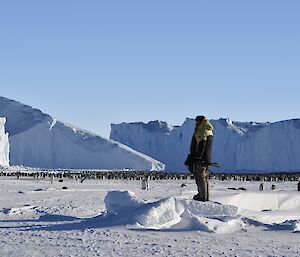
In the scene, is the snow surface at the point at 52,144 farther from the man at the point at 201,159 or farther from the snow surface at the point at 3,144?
the man at the point at 201,159

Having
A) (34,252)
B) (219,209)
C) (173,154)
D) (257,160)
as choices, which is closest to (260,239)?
(219,209)

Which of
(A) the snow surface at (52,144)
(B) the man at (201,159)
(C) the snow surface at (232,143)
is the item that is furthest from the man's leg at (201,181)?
(C) the snow surface at (232,143)

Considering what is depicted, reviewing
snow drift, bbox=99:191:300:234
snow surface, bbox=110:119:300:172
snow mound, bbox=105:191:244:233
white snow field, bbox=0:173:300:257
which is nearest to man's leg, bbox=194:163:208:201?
white snow field, bbox=0:173:300:257

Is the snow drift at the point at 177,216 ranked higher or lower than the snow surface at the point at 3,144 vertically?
lower

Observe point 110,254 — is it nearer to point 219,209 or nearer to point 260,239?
point 260,239

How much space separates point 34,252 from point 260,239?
180 centimetres

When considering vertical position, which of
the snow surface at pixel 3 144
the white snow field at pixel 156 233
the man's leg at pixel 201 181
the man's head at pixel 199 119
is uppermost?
the snow surface at pixel 3 144

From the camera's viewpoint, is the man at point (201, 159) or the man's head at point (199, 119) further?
the man's head at point (199, 119)

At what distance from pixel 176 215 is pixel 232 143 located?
224 ft

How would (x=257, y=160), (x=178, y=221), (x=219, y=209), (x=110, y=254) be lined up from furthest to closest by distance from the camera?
1. (x=257, y=160)
2. (x=219, y=209)
3. (x=178, y=221)
4. (x=110, y=254)

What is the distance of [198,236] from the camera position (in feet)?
15.6

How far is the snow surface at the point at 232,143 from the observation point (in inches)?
2616

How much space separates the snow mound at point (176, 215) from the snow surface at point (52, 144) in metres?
56.3

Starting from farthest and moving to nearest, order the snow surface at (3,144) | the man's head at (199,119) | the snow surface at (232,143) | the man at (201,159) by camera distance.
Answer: the snow surface at (232,143), the snow surface at (3,144), the man's head at (199,119), the man at (201,159)
